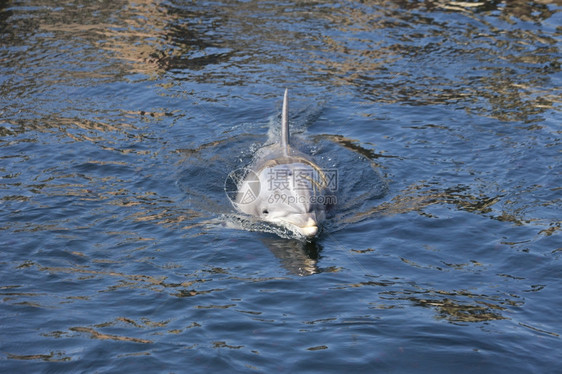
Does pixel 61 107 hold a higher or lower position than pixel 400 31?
lower

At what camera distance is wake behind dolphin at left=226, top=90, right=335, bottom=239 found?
10.1 m

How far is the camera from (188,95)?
17.2 meters

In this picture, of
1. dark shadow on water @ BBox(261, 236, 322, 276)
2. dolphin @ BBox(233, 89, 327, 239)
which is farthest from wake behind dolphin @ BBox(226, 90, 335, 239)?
dark shadow on water @ BBox(261, 236, 322, 276)

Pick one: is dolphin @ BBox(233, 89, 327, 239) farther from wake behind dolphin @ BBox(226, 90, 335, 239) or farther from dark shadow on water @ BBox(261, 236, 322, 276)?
dark shadow on water @ BBox(261, 236, 322, 276)

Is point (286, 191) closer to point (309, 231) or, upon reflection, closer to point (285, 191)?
point (285, 191)

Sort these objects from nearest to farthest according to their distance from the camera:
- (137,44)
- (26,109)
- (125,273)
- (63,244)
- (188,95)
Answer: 1. (125,273)
2. (63,244)
3. (26,109)
4. (188,95)
5. (137,44)

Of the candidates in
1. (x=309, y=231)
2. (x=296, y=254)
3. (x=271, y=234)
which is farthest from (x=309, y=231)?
(x=271, y=234)

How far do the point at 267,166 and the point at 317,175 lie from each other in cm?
95

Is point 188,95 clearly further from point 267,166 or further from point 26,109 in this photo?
Result: point 267,166

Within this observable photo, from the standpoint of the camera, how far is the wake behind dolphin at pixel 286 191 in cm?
1008

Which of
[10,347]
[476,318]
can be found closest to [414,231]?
[476,318]

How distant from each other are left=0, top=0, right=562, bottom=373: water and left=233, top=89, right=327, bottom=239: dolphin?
0.36m

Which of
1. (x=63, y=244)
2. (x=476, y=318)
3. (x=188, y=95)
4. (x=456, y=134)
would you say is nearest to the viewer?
(x=476, y=318)

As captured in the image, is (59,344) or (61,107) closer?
(59,344)
